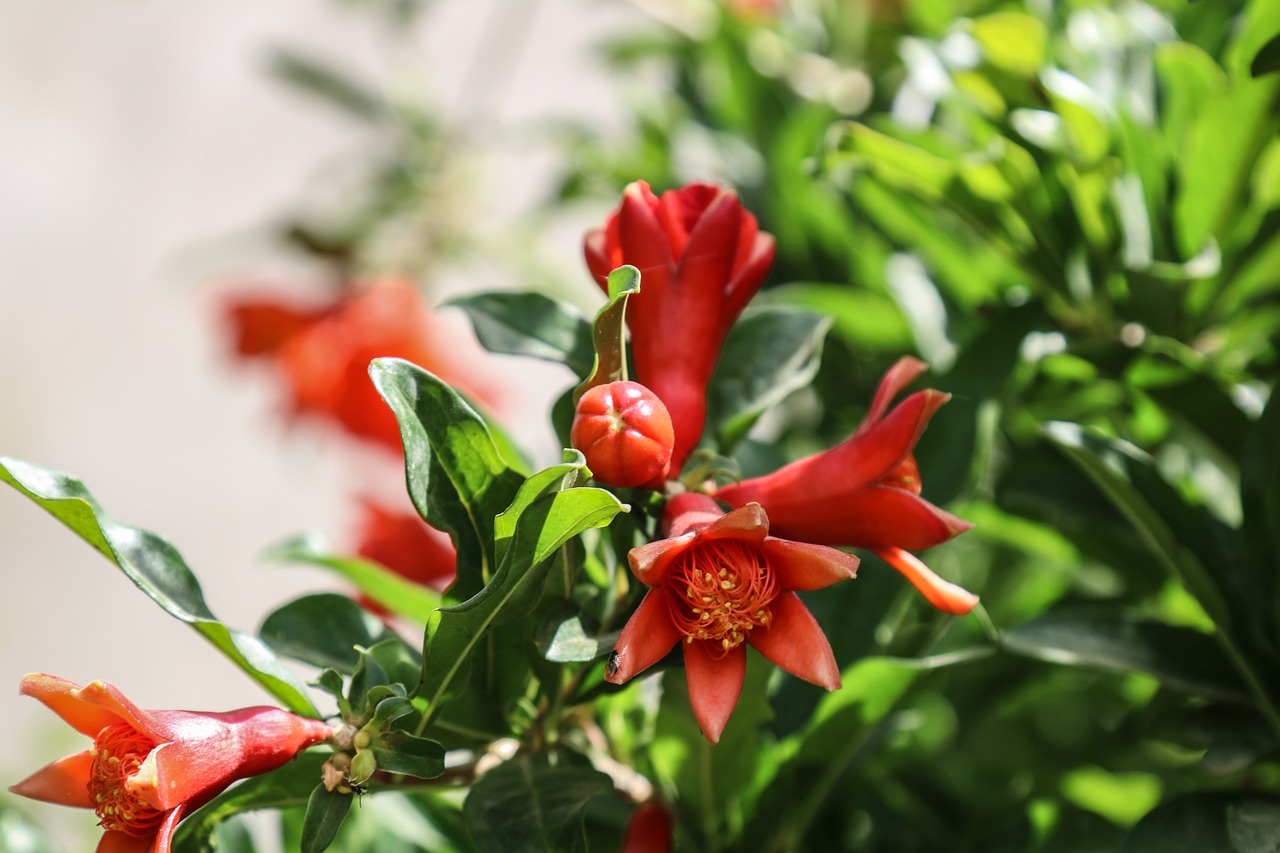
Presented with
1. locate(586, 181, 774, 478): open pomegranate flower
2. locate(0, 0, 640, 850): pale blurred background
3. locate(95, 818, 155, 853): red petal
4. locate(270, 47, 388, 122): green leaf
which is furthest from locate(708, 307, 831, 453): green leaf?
locate(0, 0, 640, 850): pale blurred background

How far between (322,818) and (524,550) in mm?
118

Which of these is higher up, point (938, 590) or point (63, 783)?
point (938, 590)

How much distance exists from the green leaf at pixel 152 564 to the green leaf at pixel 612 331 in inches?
6.1

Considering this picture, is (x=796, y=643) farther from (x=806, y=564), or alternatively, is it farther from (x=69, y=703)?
(x=69, y=703)

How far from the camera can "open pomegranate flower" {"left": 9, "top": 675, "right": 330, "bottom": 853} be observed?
1.19 ft

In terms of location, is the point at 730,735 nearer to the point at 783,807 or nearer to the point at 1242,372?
the point at 783,807

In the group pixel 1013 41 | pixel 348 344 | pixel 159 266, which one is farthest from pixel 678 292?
pixel 159 266

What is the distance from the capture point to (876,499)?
419 millimetres

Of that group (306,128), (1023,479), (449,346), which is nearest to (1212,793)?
(1023,479)

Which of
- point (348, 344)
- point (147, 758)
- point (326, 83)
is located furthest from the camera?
point (326, 83)

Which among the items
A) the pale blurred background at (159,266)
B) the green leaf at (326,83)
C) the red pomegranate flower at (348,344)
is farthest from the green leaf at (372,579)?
the pale blurred background at (159,266)

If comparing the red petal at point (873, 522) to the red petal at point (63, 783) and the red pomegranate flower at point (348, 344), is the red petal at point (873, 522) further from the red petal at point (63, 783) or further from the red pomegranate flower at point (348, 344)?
the red pomegranate flower at point (348, 344)

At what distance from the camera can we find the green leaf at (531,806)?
16.7 inches

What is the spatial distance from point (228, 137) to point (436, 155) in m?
1.72
